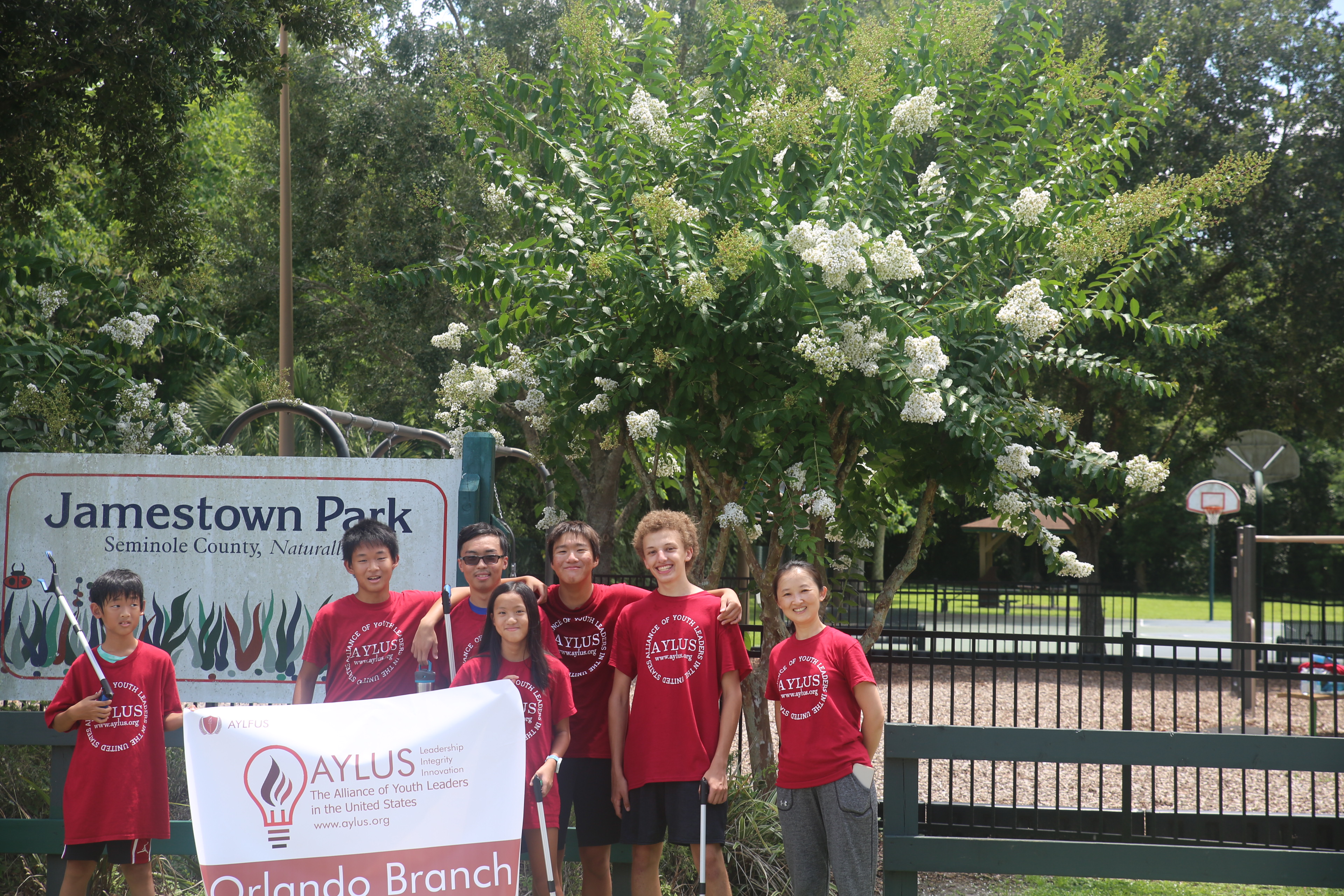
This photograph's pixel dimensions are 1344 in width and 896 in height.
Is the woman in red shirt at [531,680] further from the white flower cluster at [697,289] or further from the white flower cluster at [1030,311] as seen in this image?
the white flower cluster at [1030,311]

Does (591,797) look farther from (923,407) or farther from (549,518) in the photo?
(549,518)

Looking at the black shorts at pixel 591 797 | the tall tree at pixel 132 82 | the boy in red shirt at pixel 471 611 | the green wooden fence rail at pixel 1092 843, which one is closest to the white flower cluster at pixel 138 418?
the tall tree at pixel 132 82

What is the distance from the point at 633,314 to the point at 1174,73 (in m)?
3.60

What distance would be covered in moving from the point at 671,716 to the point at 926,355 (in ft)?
6.78

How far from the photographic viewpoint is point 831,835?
13.0 feet

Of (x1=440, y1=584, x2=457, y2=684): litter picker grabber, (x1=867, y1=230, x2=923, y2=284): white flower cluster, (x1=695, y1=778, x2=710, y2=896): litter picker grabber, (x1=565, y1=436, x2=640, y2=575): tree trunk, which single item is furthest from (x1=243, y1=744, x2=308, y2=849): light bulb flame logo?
(x1=565, y1=436, x2=640, y2=575): tree trunk

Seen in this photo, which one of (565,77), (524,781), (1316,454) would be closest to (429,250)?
(565,77)

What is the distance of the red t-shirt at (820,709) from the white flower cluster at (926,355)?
1426 millimetres

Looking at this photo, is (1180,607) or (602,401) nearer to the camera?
(602,401)

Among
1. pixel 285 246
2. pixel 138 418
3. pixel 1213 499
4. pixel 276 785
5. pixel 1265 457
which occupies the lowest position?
pixel 276 785

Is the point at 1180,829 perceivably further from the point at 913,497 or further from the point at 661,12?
the point at 661,12

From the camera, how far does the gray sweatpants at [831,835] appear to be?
3.93 m

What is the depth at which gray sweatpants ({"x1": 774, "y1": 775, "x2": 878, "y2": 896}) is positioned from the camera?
3.93 meters

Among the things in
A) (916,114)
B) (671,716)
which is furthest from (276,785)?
(916,114)
